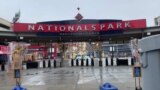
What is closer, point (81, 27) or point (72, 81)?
point (72, 81)

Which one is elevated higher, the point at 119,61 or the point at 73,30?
the point at 73,30

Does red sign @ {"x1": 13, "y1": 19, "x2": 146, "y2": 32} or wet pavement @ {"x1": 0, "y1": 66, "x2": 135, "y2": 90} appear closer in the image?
wet pavement @ {"x1": 0, "y1": 66, "x2": 135, "y2": 90}

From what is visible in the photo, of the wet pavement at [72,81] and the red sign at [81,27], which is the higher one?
the red sign at [81,27]

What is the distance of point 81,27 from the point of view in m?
42.0

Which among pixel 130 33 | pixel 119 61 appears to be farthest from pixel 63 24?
pixel 119 61

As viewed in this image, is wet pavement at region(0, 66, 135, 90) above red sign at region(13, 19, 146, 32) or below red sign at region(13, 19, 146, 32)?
below

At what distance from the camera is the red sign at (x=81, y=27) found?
42156 millimetres

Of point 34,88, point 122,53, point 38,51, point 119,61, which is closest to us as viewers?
point 34,88

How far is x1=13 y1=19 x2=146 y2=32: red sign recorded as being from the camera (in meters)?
42.2

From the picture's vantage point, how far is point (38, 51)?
107 m

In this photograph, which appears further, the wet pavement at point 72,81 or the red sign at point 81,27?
the red sign at point 81,27

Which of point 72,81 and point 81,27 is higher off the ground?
point 81,27

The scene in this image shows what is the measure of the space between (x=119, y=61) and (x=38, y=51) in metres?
56.6

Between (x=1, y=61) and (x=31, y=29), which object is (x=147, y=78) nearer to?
(x=31, y=29)
